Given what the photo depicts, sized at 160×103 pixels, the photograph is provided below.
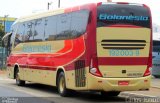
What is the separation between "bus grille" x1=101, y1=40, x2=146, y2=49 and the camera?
16109 mm

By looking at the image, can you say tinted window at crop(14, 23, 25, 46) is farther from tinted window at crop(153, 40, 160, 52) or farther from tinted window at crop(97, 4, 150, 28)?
tinted window at crop(153, 40, 160, 52)

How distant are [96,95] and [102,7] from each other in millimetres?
4403

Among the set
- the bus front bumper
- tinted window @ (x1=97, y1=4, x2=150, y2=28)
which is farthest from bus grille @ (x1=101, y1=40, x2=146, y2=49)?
the bus front bumper

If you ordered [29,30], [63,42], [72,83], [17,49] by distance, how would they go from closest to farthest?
[72,83] < [63,42] < [29,30] < [17,49]

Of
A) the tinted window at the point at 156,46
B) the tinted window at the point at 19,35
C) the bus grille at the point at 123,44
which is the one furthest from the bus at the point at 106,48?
the tinted window at the point at 156,46

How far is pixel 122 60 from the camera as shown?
16281 millimetres

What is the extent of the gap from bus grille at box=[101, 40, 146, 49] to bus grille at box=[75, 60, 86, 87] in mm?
1010

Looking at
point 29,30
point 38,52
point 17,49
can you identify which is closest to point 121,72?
point 38,52

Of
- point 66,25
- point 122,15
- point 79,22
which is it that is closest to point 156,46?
point 66,25

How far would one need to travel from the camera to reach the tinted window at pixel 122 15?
1612cm

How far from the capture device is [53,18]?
19344 mm

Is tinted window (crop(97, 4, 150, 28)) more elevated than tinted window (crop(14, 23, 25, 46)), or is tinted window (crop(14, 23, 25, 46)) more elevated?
tinted window (crop(97, 4, 150, 28))

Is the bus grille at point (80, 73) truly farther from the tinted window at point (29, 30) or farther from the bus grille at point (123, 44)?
the tinted window at point (29, 30)

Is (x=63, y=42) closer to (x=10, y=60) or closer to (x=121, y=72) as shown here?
(x=121, y=72)
